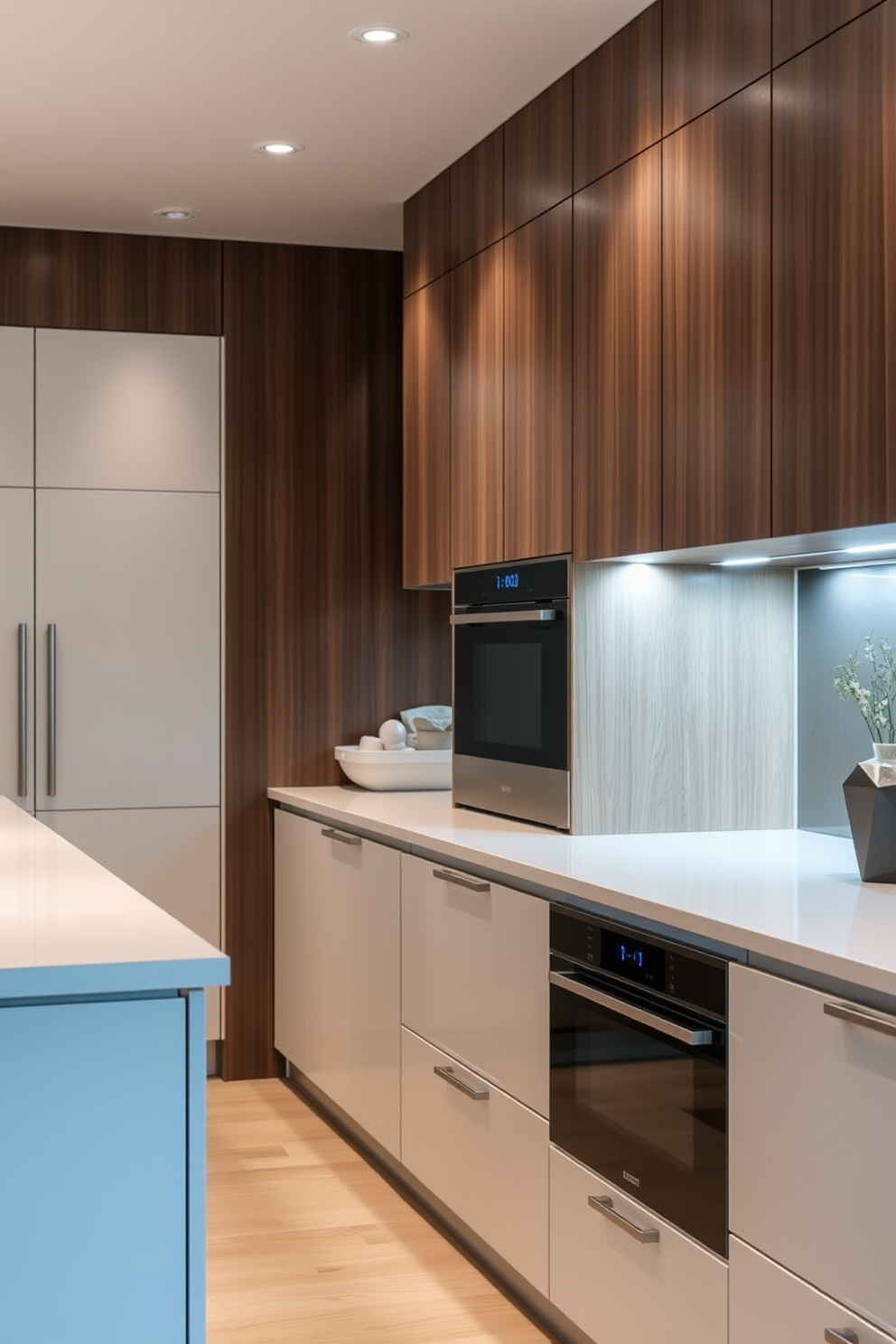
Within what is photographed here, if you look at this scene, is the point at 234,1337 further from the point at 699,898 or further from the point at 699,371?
the point at 699,371

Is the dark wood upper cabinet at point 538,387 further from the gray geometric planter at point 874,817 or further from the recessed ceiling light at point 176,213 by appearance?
the recessed ceiling light at point 176,213

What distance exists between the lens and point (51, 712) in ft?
15.1

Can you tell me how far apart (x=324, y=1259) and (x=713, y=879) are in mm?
1351

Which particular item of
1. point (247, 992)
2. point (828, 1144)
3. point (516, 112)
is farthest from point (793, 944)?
point (247, 992)

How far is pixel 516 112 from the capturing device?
3.61 metres

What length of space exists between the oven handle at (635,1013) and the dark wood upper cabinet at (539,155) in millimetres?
1693

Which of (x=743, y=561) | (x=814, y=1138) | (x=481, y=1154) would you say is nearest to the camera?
(x=814, y=1138)

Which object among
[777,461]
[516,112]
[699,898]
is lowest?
[699,898]

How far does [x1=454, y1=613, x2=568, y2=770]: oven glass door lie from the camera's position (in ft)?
11.1

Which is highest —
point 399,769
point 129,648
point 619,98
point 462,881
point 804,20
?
point 619,98

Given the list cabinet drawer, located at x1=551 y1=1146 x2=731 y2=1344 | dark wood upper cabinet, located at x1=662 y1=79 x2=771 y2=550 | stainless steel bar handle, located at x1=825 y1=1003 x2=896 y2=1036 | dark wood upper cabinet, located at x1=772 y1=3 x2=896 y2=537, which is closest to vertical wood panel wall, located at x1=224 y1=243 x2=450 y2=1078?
dark wood upper cabinet, located at x1=662 y1=79 x2=771 y2=550

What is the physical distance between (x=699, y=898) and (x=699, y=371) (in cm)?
98

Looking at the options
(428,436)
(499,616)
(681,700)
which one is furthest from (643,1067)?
(428,436)

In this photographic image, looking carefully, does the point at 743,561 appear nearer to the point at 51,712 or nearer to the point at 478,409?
the point at 478,409
